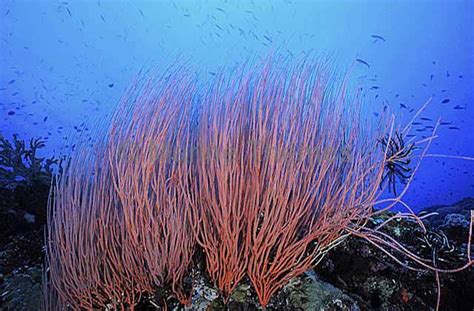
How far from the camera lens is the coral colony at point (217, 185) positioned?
2250 mm

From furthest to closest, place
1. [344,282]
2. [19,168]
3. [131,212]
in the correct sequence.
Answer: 1. [19,168]
2. [344,282]
3. [131,212]

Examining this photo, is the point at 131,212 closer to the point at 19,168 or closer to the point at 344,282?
the point at 344,282

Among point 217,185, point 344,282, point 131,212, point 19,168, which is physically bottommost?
point 19,168

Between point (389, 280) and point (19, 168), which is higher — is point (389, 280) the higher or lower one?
the higher one

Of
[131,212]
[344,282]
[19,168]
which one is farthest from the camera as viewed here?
[19,168]

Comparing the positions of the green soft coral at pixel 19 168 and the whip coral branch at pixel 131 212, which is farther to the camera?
the green soft coral at pixel 19 168

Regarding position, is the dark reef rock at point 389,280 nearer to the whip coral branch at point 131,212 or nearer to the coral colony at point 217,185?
the coral colony at point 217,185

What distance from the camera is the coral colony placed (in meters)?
2.25

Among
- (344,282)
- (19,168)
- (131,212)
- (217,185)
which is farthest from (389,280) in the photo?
(19,168)

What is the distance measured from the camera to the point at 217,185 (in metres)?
2.33

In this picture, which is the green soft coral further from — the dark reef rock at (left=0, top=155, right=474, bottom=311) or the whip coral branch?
the whip coral branch

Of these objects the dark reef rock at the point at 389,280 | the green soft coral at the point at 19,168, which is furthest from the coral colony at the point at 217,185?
the green soft coral at the point at 19,168

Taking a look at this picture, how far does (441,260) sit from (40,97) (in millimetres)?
14917

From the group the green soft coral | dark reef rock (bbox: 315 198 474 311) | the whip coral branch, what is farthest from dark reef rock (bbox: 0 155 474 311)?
the green soft coral
